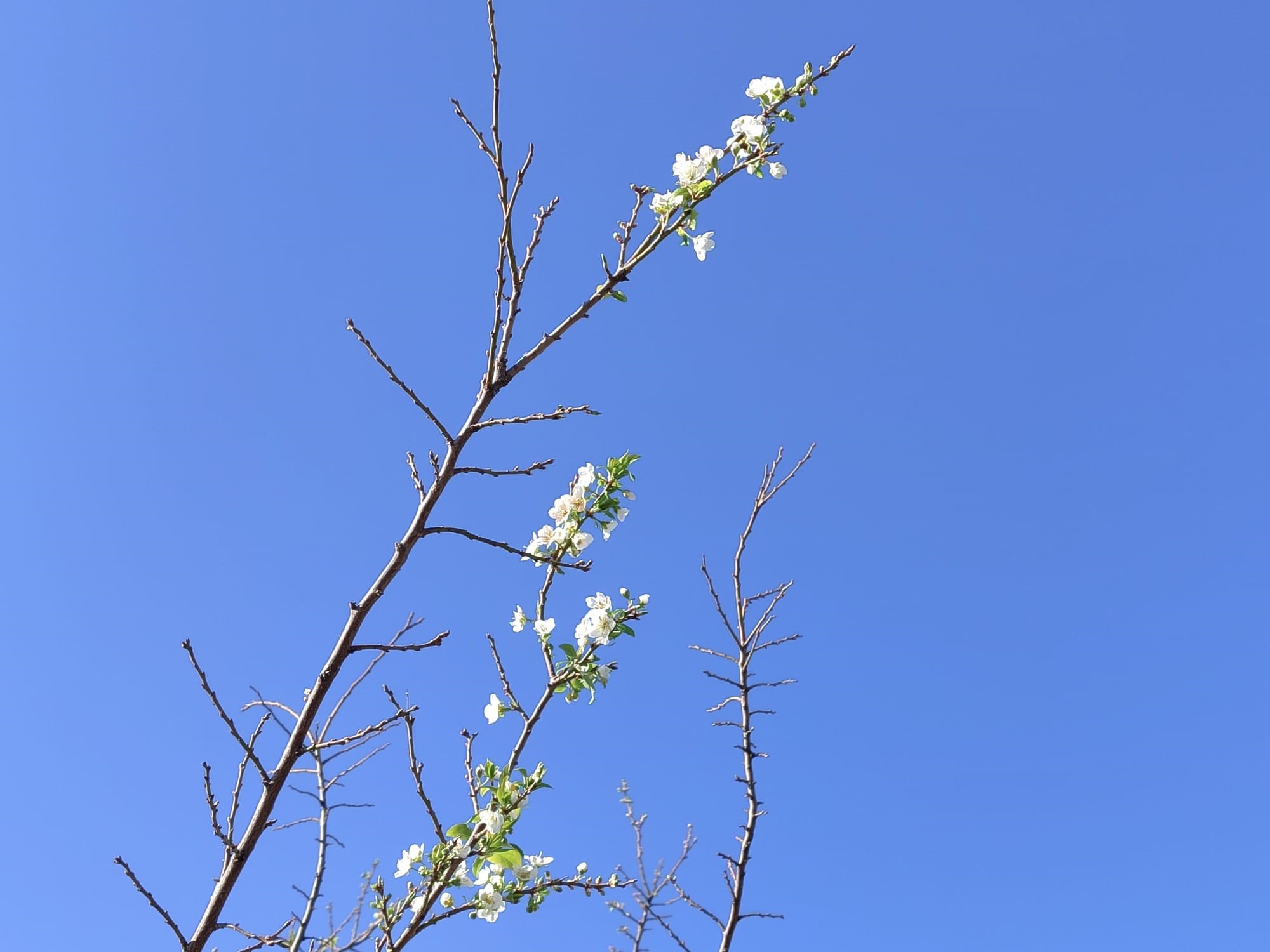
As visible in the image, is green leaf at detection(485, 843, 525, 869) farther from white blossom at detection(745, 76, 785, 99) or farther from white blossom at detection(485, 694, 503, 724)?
white blossom at detection(745, 76, 785, 99)

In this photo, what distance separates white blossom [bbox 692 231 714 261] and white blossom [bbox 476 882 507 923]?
2057 millimetres

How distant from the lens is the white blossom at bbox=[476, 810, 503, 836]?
2279 mm

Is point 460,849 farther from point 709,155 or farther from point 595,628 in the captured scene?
point 709,155

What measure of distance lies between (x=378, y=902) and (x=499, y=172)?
210 centimetres

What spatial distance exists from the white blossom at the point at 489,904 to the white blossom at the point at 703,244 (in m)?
2.06

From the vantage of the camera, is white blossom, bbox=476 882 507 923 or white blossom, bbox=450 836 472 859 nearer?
white blossom, bbox=450 836 472 859

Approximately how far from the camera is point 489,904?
243 centimetres

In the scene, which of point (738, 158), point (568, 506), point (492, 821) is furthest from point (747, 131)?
point (492, 821)

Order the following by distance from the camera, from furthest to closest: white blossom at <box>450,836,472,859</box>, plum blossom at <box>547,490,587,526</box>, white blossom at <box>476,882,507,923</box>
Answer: plum blossom at <box>547,490,587,526</box> < white blossom at <box>476,882,507,923</box> < white blossom at <box>450,836,472,859</box>

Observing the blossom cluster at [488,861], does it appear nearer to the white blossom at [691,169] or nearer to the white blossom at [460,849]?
the white blossom at [460,849]

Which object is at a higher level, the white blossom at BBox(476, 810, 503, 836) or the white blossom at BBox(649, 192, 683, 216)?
the white blossom at BBox(649, 192, 683, 216)

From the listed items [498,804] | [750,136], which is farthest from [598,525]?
[750,136]

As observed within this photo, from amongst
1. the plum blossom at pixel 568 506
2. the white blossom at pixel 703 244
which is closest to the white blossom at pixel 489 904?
the plum blossom at pixel 568 506

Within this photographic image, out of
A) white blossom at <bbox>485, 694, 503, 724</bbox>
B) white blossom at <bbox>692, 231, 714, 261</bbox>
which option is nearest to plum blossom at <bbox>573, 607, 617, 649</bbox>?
white blossom at <bbox>485, 694, 503, 724</bbox>
